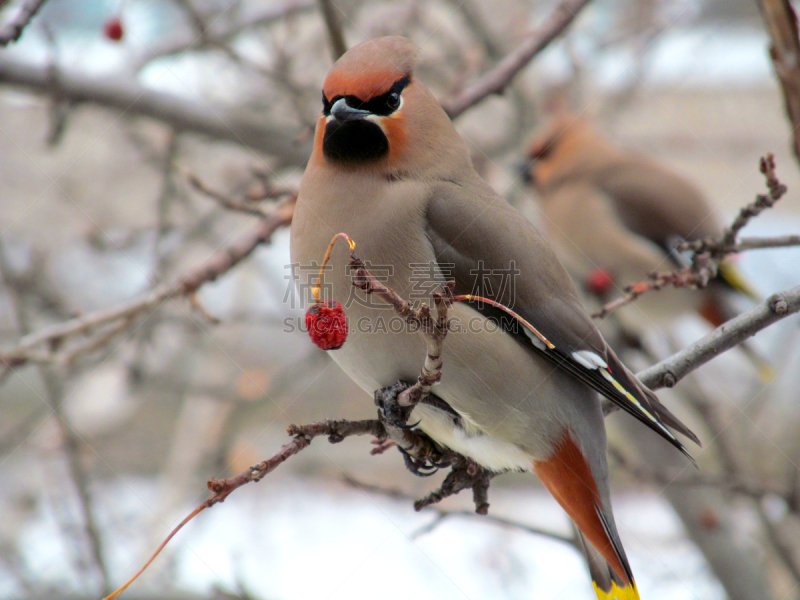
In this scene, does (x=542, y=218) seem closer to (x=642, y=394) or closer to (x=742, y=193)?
(x=642, y=394)

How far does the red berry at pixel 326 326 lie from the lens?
1.79 metres

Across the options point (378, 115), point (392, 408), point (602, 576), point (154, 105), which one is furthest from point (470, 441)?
point (154, 105)

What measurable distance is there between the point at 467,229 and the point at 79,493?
6.77 feet

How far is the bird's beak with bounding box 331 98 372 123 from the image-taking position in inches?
93.6

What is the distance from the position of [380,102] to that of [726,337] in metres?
1.21

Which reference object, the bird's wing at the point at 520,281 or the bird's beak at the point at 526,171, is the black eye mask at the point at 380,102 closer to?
the bird's wing at the point at 520,281

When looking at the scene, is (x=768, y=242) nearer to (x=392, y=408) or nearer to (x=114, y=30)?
(x=392, y=408)

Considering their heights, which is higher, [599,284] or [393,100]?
[599,284]

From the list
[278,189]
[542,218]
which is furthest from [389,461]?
[278,189]

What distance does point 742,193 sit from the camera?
31.4 ft

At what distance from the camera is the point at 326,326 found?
179cm

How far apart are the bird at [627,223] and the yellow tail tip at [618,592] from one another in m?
2.24

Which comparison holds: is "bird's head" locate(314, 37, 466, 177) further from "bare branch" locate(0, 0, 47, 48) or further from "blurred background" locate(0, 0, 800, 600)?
"bare branch" locate(0, 0, 47, 48)

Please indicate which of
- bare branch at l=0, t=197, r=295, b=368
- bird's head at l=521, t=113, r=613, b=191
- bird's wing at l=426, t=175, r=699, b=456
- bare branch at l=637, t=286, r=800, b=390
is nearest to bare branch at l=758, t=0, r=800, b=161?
bare branch at l=637, t=286, r=800, b=390
